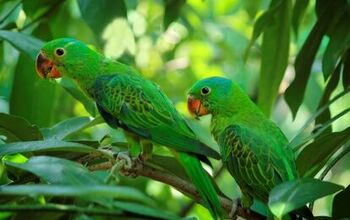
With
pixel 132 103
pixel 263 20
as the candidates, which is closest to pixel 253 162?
pixel 132 103

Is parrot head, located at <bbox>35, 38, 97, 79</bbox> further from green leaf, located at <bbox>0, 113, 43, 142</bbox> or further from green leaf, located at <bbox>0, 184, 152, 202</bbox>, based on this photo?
green leaf, located at <bbox>0, 184, 152, 202</bbox>

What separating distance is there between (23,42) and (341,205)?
0.84 meters

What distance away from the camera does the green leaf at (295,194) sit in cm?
96

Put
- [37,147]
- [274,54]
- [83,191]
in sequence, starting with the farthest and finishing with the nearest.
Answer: [274,54], [37,147], [83,191]

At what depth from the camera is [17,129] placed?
4.38 ft

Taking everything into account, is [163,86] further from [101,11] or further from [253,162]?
[253,162]

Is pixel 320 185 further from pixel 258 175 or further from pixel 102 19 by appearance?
pixel 102 19

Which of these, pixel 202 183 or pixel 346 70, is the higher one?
pixel 346 70

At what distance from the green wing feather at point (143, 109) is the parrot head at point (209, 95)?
197 millimetres

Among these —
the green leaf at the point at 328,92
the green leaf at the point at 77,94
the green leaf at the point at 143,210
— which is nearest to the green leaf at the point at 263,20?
the green leaf at the point at 328,92

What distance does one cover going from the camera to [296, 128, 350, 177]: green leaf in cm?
→ 131

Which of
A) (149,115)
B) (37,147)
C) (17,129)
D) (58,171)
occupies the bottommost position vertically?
(58,171)

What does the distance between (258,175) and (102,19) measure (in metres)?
0.64

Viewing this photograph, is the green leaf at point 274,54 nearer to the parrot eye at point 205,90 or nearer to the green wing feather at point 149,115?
the parrot eye at point 205,90
